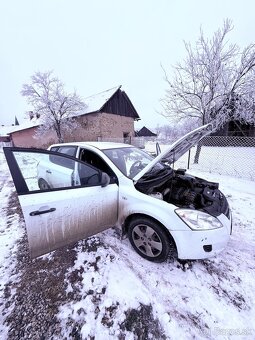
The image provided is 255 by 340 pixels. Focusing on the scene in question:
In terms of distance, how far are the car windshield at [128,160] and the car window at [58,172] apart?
1.62 ft

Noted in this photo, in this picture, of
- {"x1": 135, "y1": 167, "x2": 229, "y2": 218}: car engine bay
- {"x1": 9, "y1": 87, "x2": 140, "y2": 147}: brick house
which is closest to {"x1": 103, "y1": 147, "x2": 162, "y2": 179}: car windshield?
{"x1": 135, "y1": 167, "x2": 229, "y2": 218}: car engine bay

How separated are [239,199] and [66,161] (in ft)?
14.5

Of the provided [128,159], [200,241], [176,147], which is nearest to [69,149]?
[128,159]

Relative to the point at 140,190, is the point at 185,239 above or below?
below

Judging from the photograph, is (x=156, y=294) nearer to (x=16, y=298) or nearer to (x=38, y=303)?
(x=38, y=303)

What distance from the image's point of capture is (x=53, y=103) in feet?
59.6

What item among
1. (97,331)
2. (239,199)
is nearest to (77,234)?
(97,331)

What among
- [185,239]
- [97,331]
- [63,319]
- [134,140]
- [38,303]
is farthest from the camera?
[134,140]

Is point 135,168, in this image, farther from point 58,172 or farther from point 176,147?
point 58,172

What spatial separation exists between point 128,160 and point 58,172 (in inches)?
47.8

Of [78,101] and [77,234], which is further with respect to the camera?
[78,101]

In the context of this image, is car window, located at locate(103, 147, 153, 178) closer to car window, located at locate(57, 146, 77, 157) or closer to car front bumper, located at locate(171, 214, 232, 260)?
car window, located at locate(57, 146, 77, 157)

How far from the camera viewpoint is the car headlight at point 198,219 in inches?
78.0

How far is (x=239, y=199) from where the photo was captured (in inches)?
173
